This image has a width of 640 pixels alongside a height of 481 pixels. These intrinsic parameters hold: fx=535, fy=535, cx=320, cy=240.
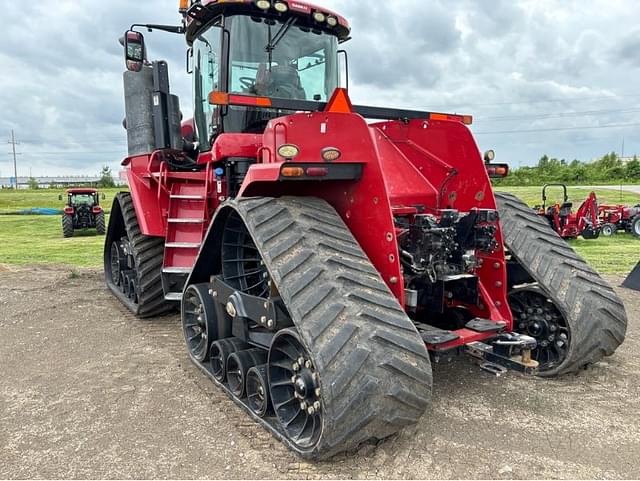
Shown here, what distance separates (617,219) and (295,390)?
56.2 feet

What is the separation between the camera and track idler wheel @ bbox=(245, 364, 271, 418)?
137 inches

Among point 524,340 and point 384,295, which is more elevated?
point 384,295

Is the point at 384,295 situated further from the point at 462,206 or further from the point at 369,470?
the point at 462,206

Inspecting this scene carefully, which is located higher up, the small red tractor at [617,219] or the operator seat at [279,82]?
the operator seat at [279,82]

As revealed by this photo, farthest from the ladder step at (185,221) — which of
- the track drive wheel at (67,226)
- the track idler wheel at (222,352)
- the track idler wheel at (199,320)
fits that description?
the track drive wheel at (67,226)

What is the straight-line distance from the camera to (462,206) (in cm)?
426

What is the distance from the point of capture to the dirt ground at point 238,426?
3027 millimetres

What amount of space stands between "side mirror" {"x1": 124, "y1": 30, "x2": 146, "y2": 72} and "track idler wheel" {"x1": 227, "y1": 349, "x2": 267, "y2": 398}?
12.0 feet

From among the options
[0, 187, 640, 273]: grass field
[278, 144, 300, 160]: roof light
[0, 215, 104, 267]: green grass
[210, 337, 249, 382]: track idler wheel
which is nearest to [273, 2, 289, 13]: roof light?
[278, 144, 300, 160]: roof light

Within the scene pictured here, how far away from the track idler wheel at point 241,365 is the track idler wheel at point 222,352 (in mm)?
77

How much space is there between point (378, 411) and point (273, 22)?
3.61m

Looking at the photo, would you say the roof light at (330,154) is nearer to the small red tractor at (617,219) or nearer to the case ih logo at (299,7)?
the case ih logo at (299,7)

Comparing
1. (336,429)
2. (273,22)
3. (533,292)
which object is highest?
(273,22)

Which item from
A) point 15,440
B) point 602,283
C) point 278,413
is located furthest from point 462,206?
point 15,440
